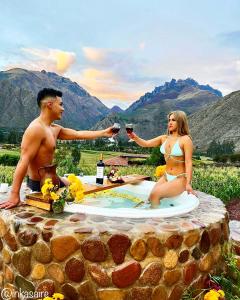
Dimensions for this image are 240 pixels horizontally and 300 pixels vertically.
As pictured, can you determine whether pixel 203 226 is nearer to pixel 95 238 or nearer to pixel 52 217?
pixel 95 238

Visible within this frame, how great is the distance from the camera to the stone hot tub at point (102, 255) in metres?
3.51

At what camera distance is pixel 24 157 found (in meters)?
4.46

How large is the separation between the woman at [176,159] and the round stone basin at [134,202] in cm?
20

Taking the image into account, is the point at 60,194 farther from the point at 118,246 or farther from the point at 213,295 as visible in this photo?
the point at 213,295

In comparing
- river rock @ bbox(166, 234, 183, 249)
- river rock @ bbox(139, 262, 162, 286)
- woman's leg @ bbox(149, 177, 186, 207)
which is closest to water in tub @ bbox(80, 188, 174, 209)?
woman's leg @ bbox(149, 177, 186, 207)

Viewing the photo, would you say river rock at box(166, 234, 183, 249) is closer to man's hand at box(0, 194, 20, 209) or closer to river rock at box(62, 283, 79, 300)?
river rock at box(62, 283, 79, 300)

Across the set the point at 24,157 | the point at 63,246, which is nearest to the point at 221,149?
the point at 24,157

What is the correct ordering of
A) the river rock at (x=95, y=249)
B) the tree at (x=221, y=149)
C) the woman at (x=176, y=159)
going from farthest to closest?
the tree at (x=221, y=149), the woman at (x=176, y=159), the river rock at (x=95, y=249)

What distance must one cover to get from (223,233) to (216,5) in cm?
737

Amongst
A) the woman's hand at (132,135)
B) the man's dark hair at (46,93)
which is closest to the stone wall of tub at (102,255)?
the man's dark hair at (46,93)

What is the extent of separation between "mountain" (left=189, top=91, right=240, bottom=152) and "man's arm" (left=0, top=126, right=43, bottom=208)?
72814mm

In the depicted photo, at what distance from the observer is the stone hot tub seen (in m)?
3.51

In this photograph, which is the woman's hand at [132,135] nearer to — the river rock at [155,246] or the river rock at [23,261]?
the river rock at [155,246]

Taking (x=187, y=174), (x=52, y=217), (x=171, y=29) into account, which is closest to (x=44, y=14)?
(x=171, y=29)
